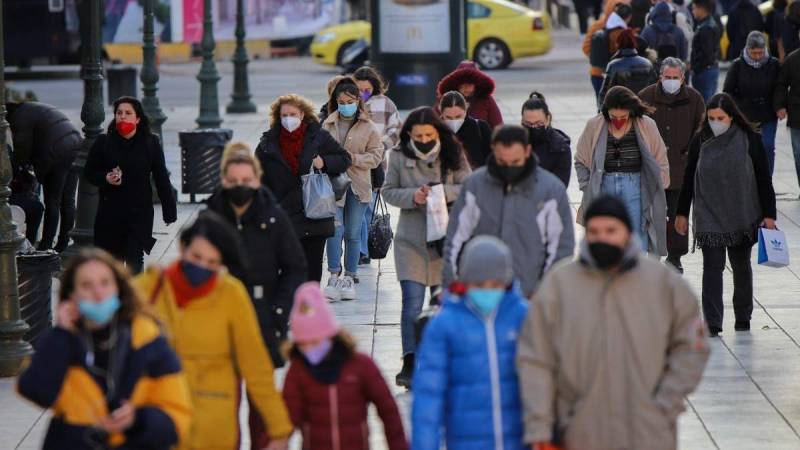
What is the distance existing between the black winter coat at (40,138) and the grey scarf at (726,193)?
19.4 ft

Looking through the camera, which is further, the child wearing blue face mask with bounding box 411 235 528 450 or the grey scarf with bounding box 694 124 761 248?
the grey scarf with bounding box 694 124 761 248

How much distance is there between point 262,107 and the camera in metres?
29.7

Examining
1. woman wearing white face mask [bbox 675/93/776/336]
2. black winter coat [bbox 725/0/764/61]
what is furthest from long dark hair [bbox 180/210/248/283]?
black winter coat [bbox 725/0/764/61]

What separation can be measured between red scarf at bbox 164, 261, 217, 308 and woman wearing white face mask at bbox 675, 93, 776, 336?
5.31m

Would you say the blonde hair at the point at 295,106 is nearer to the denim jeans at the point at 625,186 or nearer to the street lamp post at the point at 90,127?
the denim jeans at the point at 625,186

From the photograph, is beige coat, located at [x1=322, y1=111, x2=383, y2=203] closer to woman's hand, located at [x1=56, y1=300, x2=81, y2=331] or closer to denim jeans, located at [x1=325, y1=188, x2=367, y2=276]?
denim jeans, located at [x1=325, y1=188, x2=367, y2=276]

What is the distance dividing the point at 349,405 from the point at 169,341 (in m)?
0.75

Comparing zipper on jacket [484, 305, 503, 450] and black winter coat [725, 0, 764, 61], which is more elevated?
black winter coat [725, 0, 764, 61]

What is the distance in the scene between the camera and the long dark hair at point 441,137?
9.67m

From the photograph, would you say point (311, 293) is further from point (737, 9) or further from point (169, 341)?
point (737, 9)

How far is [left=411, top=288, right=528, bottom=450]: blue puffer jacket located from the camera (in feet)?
20.9

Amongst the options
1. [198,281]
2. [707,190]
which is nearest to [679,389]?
[198,281]

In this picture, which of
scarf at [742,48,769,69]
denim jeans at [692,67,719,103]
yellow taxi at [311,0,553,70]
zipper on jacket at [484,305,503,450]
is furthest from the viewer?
A: yellow taxi at [311,0,553,70]

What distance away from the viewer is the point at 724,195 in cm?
1141
